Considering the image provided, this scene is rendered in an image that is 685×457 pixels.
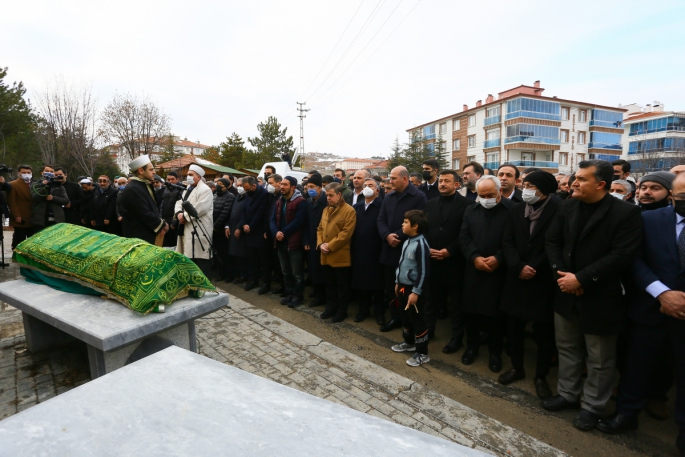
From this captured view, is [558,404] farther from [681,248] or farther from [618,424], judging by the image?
[681,248]

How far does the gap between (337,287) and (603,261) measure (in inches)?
137

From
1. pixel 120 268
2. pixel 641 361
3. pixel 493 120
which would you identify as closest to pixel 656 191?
pixel 641 361

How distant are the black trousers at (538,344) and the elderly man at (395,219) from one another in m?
1.53

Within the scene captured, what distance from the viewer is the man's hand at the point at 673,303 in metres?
2.66

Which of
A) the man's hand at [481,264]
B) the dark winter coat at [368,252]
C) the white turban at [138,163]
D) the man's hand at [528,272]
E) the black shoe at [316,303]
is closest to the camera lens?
the man's hand at [528,272]

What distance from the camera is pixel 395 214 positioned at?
5.15 meters

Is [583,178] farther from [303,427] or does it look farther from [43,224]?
[43,224]

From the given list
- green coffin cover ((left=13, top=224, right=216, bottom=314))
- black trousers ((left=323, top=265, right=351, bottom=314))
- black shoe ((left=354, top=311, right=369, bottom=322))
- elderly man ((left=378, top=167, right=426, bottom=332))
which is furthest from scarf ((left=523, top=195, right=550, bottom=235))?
green coffin cover ((left=13, top=224, right=216, bottom=314))

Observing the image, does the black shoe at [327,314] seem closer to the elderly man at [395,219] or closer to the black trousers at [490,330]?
the elderly man at [395,219]

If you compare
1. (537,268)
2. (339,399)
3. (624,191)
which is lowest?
(339,399)

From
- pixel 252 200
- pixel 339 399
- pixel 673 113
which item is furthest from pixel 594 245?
pixel 673 113

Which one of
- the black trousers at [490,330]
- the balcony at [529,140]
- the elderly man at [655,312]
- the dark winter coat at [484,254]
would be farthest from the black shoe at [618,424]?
the balcony at [529,140]

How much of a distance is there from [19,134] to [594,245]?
1388 inches

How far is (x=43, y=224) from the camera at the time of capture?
317 inches
